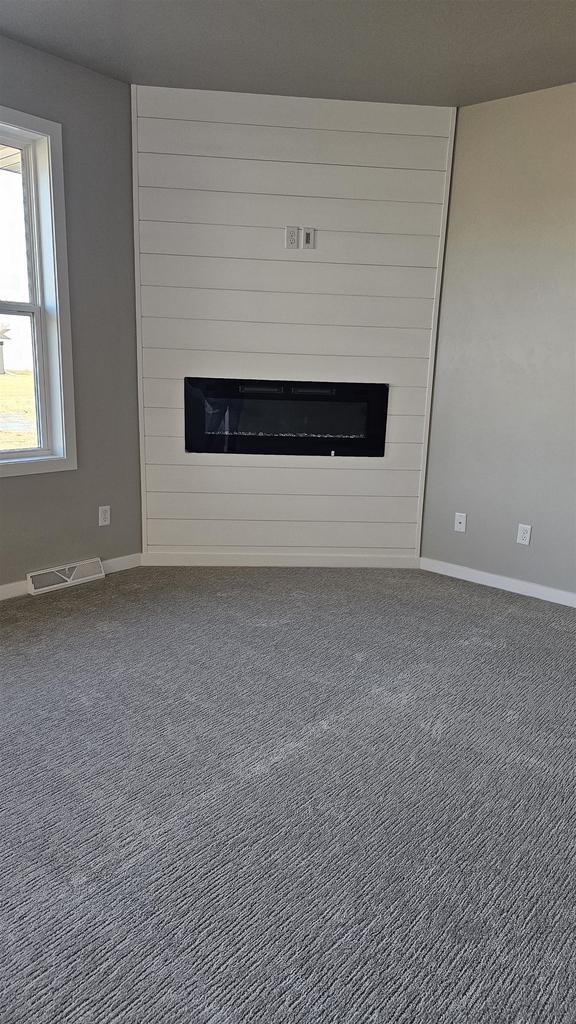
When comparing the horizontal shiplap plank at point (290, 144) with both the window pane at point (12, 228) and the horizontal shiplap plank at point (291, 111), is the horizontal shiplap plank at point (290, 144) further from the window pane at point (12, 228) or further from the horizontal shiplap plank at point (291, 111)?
the window pane at point (12, 228)

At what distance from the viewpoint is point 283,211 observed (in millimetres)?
3721

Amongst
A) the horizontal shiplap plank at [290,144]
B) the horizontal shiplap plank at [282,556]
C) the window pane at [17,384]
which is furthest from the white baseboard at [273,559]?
the horizontal shiplap plank at [290,144]

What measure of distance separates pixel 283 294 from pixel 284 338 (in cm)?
25

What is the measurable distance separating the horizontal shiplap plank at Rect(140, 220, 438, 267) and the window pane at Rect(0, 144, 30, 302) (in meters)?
0.65

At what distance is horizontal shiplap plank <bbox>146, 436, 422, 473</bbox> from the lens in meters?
3.98

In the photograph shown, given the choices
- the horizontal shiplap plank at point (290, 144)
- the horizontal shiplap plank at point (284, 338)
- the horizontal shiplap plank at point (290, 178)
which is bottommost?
the horizontal shiplap plank at point (284, 338)

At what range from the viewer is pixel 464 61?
9.96 ft

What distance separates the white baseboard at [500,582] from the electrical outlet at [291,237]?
2.08 m

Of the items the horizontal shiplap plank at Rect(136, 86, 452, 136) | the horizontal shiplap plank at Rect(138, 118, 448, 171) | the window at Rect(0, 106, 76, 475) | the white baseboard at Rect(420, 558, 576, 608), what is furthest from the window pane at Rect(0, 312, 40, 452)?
the white baseboard at Rect(420, 558, 576, 608)

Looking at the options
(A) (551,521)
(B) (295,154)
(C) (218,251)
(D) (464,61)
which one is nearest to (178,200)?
(C) (218,251)

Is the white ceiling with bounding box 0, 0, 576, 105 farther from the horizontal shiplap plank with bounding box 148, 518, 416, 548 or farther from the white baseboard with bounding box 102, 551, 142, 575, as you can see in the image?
the white baseboard with bounding box 102, 551, 142, 575

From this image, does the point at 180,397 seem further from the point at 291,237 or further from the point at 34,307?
the point at 291,237

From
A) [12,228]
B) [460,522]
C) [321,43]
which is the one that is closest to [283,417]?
[460,522]

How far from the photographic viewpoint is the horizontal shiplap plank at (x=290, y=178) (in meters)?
3.64
